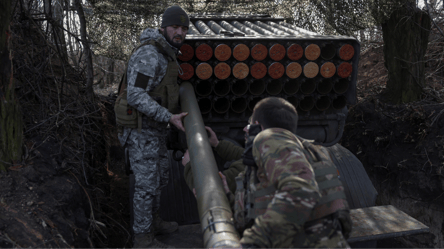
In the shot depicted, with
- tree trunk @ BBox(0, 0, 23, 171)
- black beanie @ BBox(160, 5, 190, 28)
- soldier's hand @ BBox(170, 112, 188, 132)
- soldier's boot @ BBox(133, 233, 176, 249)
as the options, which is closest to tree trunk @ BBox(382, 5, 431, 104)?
black beanie @ BBox(160, 5, 190, 28)

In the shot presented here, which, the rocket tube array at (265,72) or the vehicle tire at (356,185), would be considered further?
the vehicle tire at (356,185)

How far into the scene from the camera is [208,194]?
209cm

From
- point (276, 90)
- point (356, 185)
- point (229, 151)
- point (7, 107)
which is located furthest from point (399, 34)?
point (7, 107)

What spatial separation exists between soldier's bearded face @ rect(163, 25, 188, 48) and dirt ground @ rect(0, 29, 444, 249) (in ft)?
4.75

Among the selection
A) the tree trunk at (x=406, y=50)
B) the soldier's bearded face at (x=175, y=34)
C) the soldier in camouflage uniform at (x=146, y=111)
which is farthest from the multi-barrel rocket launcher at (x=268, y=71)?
the tree trunk at (x=406, y=50)

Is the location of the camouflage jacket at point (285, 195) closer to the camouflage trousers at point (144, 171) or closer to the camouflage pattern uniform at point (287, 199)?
the camouflage pattern uniform at point (287, 199)

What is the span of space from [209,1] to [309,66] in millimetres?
5545

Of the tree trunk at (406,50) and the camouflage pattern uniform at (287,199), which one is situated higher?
the tree trunk at (406,50)

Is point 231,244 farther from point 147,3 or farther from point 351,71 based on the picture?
point 147,3

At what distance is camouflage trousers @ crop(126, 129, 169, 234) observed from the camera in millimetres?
3230

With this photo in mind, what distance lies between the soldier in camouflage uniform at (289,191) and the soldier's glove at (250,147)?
2 centimetres

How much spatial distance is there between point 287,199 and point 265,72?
2.27 m

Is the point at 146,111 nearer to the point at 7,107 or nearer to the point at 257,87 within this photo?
the point at 7,107

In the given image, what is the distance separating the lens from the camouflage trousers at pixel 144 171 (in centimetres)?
323
